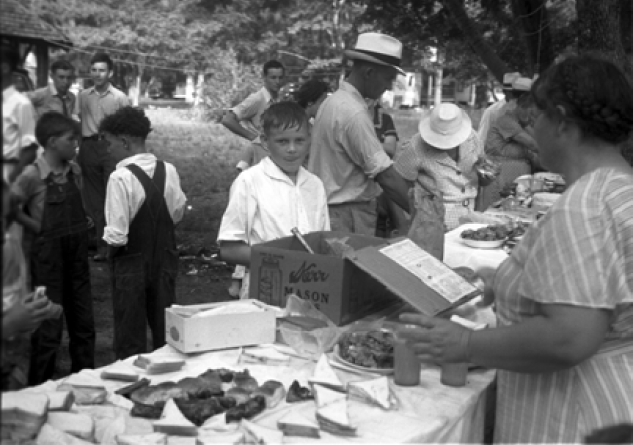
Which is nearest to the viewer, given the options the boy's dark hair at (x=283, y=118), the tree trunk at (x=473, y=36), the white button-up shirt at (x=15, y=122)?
the white button-up shirt at (x=15, y=122)

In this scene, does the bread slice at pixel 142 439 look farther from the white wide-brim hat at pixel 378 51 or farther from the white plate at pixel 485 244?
the white wide-brim hat at pixel 378 51

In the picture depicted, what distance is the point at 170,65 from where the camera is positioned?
21.2 metres

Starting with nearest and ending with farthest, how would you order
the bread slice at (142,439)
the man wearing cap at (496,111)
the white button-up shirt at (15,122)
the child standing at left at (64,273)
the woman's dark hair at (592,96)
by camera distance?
the white button-up shirt at (15,122) < the bread slice at (142,439) < the woman's dark hair at (592,96) < the child standing at left at (64,273) < the man wearing cap at (496,111)

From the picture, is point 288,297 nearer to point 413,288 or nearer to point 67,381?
point 413,288

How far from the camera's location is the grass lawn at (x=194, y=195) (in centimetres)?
599

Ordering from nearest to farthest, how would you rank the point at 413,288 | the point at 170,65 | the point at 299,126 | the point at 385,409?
the point at 385,409 < the point at 413,288 < the point at 299,126 < the point at 170,65

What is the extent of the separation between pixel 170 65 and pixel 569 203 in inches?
809

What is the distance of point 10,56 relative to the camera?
1246 millimetres

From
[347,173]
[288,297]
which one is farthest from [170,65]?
[288,297]

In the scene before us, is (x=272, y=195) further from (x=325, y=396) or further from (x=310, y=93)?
(x=310, y=93)

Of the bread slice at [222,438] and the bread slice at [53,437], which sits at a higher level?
the bread slice at [53,437]

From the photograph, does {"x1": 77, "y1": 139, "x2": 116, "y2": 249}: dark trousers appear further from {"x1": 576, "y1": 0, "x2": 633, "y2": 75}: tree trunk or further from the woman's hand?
the woman's hand

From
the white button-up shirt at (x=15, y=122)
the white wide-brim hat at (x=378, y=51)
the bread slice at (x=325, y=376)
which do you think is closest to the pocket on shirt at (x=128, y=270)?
the white wide-brim hat at (x=378, y=51)

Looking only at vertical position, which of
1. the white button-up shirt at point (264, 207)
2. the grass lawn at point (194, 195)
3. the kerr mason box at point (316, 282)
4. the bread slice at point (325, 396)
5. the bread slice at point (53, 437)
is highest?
the white button-up shirt at point (264, 207)
